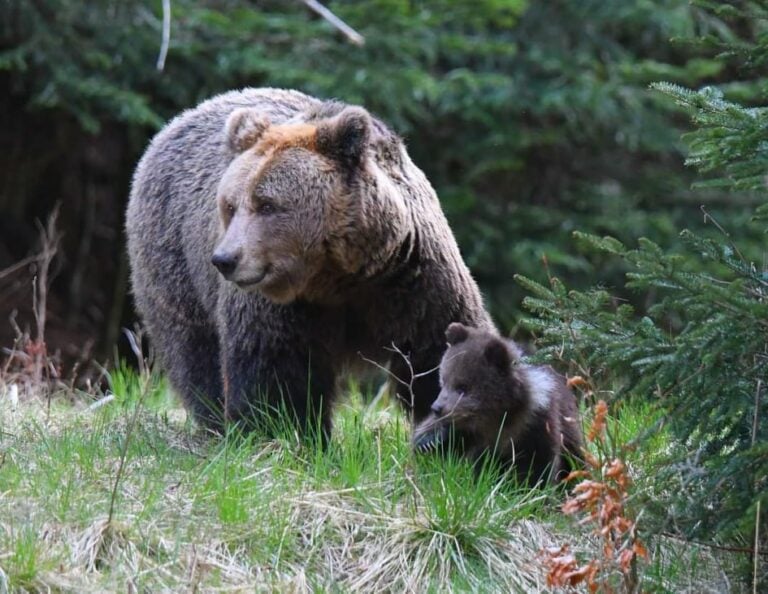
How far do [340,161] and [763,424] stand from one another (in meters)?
2.57

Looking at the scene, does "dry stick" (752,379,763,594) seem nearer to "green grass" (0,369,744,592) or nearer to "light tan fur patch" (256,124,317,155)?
"green grass" (0,369,744,592)

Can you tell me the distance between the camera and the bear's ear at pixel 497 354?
20.5ft

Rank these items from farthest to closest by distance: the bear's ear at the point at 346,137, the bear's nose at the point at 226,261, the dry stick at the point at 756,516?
the bear's ear at the point at 346,137 < the bear's nose at the point at 226,261 < the dry stick at the point at 756,516

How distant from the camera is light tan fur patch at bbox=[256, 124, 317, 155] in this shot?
261 inches

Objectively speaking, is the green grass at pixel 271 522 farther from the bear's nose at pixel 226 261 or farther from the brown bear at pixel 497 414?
the bear's nose at pixel 226 261

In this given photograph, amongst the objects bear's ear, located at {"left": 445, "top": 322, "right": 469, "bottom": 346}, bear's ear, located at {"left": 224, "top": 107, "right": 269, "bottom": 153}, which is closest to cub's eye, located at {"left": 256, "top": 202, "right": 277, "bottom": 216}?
bear's ear, located at {"left": 224, "top": 107, "right": 269, "bottom": 153}

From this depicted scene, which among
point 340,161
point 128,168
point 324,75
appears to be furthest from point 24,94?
point 340,161

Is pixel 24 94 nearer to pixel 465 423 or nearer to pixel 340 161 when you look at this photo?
pixel 340 161

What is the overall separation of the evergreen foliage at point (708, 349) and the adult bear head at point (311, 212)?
149 cm

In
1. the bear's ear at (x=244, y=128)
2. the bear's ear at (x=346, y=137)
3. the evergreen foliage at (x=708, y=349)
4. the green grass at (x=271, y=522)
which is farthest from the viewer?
the bear's ear at (x=244, y=128)

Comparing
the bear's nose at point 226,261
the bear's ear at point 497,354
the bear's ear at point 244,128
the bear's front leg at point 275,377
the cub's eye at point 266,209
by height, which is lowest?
the bear's front leg at point 275,377

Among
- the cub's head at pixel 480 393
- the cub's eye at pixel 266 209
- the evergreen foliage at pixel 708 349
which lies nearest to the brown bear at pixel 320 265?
the cub's eye at pixel 266 209

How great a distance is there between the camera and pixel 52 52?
11.4 meters

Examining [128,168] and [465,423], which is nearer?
[465,423]
